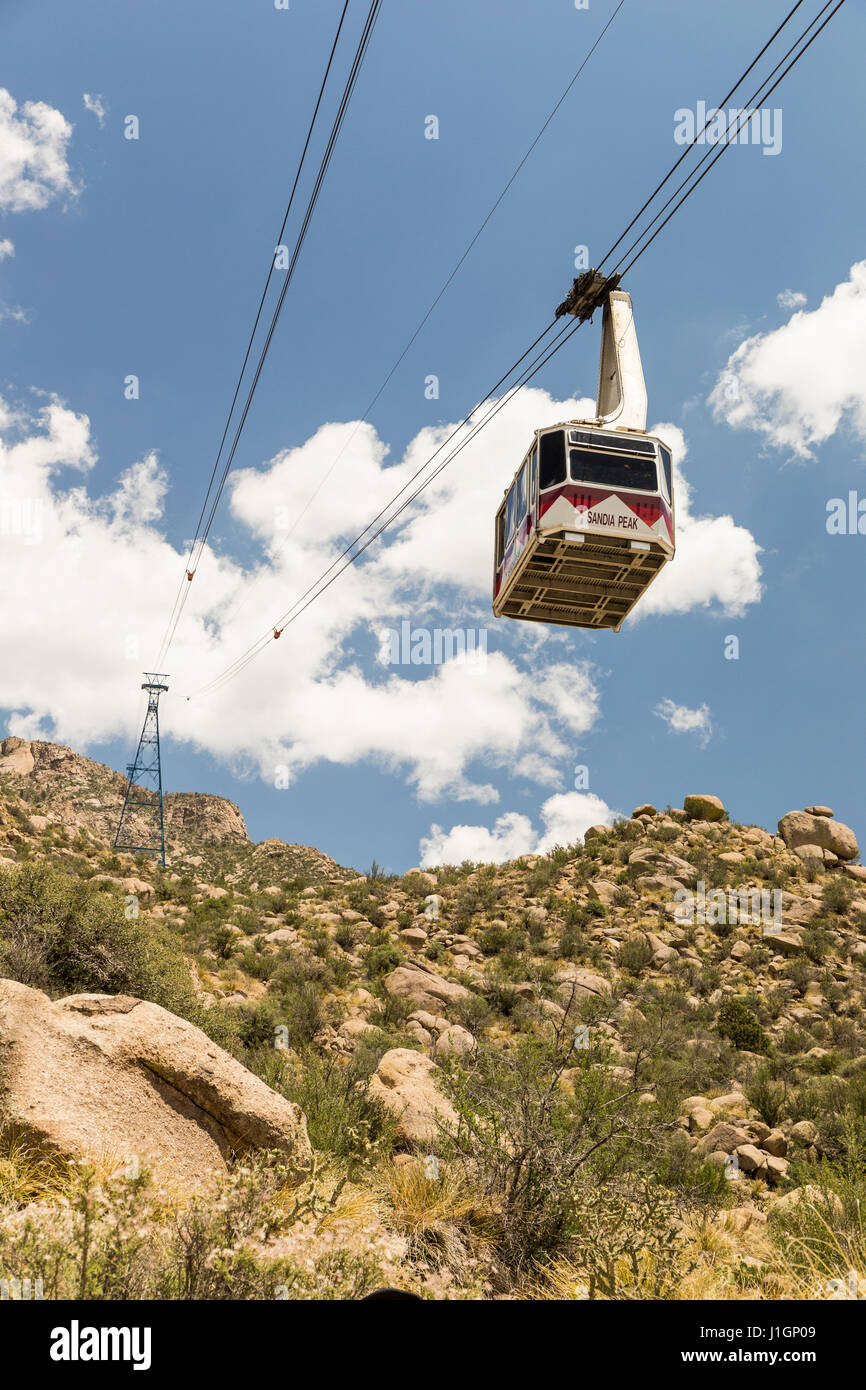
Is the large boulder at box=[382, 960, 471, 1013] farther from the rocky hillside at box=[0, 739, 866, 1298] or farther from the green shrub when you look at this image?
the green shrub

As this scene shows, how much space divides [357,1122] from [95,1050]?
364cm

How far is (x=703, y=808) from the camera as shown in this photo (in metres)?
39.8

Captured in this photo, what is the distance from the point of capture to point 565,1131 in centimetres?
832

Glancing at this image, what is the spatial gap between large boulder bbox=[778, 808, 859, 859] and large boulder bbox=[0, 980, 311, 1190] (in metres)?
34.2

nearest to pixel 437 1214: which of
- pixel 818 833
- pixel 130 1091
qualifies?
pixel 130 1091

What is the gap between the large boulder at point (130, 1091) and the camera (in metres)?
6.41

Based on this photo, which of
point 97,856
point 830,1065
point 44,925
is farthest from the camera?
point 97,856

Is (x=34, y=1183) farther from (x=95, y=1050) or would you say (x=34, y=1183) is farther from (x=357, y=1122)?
(x=357, y=1122)

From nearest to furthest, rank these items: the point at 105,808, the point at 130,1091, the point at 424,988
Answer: the point at 130,1091 < the point at 424,988 < the point at 105,808

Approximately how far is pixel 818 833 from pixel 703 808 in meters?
5.74

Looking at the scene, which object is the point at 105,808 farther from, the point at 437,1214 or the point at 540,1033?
the point at 437,1214

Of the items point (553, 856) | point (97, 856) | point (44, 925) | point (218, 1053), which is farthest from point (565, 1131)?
point (553, 856)

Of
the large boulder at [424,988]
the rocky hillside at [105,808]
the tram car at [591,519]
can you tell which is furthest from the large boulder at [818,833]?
the tram car at [591,519]

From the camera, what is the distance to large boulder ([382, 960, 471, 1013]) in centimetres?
1942
